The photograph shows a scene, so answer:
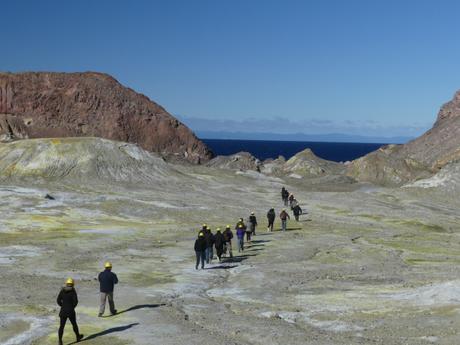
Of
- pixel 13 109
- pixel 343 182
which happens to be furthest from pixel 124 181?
pixel 13 109

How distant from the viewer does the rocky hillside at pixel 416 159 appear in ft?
429

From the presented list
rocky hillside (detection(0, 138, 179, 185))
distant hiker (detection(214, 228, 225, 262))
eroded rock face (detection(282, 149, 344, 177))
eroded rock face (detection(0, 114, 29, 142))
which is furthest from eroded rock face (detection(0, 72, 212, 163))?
distant hiker (detection(214, 228, 225, 262))

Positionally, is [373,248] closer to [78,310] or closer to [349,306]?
[349,306]

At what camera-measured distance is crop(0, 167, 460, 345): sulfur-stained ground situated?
24.3 meters

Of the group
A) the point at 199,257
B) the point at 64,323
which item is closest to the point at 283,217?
the point at 199,257

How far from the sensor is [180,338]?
2292cm

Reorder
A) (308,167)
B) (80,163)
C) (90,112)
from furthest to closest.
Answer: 1. (90,112)
2. (308,167)
3. (80,163)

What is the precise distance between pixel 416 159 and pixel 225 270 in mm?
119315

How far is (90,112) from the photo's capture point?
184500mm

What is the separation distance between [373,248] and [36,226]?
33.7m

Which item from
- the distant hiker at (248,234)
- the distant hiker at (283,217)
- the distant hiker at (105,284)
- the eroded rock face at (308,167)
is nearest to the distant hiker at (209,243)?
the distant hiker at (248,234)

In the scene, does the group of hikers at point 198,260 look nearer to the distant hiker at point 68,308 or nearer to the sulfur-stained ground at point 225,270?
the distant hiker at point 68,308

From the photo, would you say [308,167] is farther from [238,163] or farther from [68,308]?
[68,308]

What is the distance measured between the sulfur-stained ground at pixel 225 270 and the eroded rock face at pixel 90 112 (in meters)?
95.2
